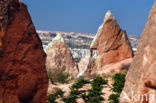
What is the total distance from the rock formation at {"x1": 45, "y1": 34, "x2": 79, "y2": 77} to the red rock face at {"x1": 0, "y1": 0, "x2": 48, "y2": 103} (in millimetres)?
17136

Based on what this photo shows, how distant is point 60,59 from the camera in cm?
2442

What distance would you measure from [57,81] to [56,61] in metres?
4.20

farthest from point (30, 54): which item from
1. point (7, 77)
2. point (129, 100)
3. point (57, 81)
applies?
point (57, 81)

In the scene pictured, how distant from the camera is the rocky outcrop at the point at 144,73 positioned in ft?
10.2

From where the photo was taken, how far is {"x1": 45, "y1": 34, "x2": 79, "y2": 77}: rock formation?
23938 mm

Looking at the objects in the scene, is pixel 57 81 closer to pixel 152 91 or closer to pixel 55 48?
pixel 55 48

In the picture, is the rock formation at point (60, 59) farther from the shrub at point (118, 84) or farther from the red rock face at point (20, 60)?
the red rock face at point (20, 60)

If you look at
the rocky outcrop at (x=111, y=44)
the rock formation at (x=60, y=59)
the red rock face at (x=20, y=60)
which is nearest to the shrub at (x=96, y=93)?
the rocky outcrop at (x=111, y=44)

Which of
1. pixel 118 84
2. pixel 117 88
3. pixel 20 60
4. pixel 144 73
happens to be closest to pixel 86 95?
pixel 117 88

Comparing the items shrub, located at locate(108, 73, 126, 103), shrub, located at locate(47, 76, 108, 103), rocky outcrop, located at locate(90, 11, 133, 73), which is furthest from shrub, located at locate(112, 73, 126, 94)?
rocky outcrop, located at locate(90, 11, 133, 73)

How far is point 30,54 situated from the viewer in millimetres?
6094

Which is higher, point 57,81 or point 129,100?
point 129,100

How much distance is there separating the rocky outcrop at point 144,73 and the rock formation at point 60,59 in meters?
20.1

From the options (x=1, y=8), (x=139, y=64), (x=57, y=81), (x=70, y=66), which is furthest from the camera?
(x=70, y=66)
